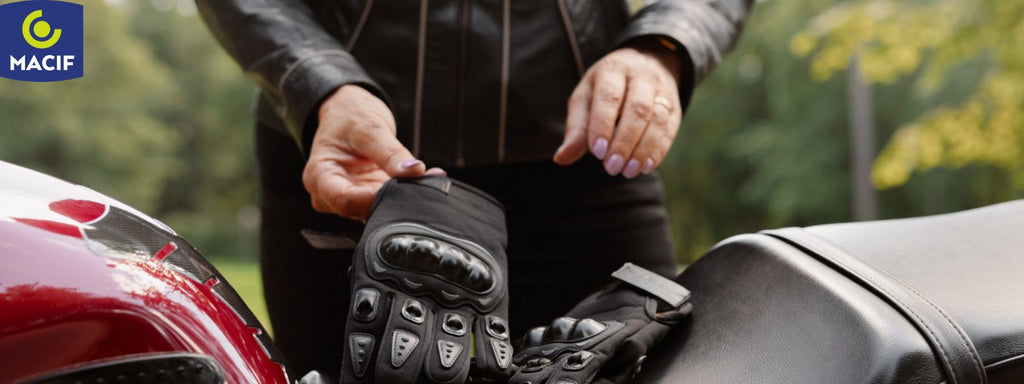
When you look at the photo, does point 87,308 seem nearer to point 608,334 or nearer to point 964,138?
point 608,334

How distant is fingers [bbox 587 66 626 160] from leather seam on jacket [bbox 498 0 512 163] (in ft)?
1.23

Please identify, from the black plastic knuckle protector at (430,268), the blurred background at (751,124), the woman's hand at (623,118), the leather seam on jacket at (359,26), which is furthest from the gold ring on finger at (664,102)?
the blurred background at (751,124)

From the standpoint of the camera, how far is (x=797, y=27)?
68.1 ft

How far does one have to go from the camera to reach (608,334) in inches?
36.6

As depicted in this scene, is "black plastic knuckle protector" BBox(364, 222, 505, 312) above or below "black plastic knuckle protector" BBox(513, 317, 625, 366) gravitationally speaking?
above

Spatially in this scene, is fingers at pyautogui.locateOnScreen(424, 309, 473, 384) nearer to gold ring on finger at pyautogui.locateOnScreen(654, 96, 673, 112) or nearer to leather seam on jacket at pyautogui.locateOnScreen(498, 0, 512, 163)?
gold ring on finger at pyautogui.locateOnScreen(654, 96, 673, 112)

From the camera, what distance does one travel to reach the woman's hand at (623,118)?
1147mm

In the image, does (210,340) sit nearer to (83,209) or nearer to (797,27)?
(83,209)

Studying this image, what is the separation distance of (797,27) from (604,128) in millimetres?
20843

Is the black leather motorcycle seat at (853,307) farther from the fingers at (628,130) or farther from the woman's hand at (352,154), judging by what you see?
the woman's hand at (352,154)

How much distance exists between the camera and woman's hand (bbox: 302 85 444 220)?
3.59 ft

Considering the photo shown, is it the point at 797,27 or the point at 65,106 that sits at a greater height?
the point at 797,27

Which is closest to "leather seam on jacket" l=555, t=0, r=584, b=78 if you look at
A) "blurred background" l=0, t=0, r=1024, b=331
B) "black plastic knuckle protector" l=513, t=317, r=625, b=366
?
"black plastic knuckle protector" l=513, t=317, r=625, b=366

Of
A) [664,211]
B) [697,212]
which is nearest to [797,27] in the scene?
[697,212]
